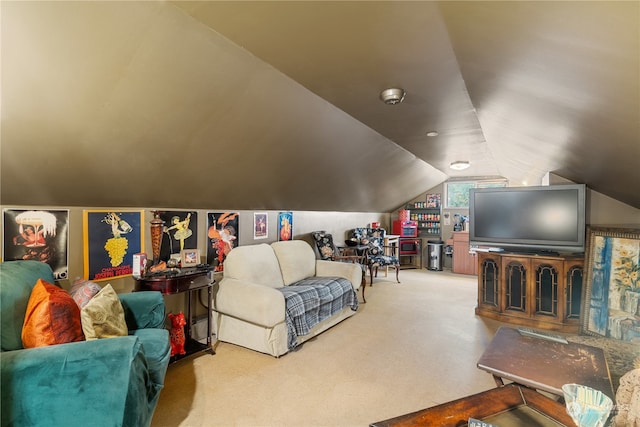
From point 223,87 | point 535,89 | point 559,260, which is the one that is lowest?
point 559,260

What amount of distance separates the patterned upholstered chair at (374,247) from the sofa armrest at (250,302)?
9.79 feet

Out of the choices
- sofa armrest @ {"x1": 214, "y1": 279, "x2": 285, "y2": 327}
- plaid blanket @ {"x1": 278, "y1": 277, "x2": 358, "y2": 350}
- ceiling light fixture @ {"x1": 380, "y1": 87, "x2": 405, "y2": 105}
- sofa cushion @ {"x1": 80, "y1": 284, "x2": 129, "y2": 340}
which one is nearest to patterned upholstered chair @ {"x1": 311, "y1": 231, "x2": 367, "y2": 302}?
plaid blanket @ {"x1": 278, "y1": 277, "x2": 358, "y2": 350}

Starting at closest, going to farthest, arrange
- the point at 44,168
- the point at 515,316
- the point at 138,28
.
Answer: the point at 138,28 → the point at 44,168 → the point at 515,316

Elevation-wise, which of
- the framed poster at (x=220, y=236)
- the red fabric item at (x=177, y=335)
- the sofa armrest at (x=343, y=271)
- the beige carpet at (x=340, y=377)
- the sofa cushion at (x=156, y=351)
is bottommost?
the beige carpet at (x=340, y=377)

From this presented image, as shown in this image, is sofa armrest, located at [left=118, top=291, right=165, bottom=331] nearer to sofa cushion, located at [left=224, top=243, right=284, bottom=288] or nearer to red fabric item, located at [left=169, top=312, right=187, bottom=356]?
red fabric item, located at [left=169, top=312, right=187, bottom=356]

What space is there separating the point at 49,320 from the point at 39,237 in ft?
3.19

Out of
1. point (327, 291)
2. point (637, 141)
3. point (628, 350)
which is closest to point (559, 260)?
point (628, 350)

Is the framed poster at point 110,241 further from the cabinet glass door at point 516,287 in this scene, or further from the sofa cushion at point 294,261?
the cabinet glass door at point 516,287

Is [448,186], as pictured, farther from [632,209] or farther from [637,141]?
[637,141]

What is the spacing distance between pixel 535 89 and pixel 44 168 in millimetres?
2919

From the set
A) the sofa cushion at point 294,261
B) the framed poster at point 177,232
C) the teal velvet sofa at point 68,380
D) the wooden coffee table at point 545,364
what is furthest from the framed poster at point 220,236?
the wooden coffee table at point 545,364

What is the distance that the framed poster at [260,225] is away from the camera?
391 cm

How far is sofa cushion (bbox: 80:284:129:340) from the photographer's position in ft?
5.40

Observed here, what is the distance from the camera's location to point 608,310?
3070 millimetres
